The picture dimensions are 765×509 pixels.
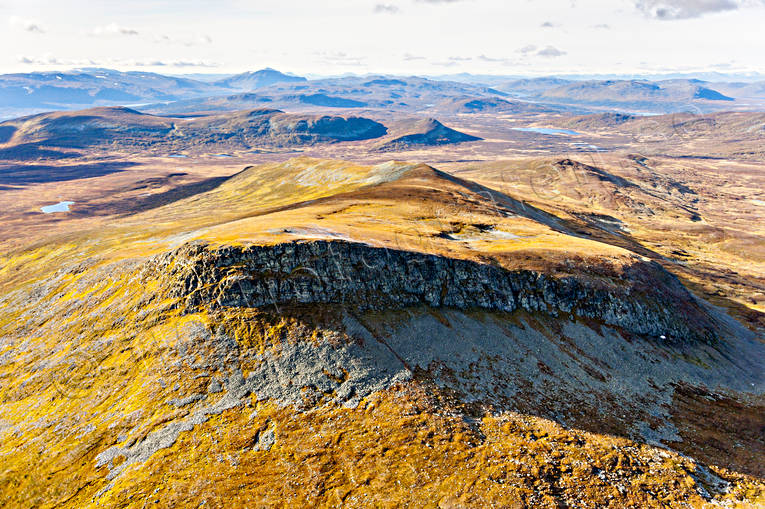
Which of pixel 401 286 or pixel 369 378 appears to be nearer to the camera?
pixel 369 378

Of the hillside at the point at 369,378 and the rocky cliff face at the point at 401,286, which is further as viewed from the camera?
the rocky cliff face at the point at 401,286

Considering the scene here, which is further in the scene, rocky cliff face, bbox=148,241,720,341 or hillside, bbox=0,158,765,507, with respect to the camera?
rocky cliff face, bbox=148,241,720,341

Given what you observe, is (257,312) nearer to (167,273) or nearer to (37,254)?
(167,273)

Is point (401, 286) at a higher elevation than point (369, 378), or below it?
higher

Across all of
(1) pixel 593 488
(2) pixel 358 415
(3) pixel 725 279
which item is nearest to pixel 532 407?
(1) pixel 593 488
